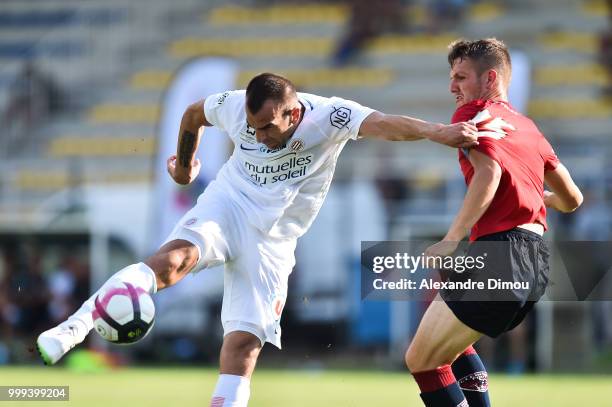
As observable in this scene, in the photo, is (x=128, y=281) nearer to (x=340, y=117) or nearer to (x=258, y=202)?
(x=258, y=202)

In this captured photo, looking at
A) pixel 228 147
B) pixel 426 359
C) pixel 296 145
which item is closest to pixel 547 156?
pixel 426 359

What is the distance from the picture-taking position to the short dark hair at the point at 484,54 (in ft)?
19.8

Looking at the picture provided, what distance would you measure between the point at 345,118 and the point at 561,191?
1.29m

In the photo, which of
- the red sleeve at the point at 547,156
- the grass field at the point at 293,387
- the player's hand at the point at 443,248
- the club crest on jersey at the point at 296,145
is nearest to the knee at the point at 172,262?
the club crest on jersey at the point at 296,145

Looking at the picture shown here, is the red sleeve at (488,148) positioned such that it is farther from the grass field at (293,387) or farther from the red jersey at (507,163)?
the grass field at (293,387)

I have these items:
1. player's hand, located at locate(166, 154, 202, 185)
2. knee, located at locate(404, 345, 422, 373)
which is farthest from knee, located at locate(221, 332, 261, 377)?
player's hand, located at locate(166, 154, 202, 185)

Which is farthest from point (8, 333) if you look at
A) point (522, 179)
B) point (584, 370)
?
point (522, 179)

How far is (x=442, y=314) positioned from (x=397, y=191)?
1072cm

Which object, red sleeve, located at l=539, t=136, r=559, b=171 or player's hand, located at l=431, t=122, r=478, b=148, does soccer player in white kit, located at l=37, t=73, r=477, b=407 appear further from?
red sleeve, located at l=539, t=136, r=559, b=171

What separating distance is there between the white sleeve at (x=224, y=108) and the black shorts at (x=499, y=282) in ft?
5.31

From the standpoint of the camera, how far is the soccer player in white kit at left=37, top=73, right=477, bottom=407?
620 centimetres

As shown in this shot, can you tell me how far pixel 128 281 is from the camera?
5801 millimetres

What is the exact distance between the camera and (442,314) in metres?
6.03

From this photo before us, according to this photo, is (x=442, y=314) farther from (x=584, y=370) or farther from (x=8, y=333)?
(x=8, y=333)
